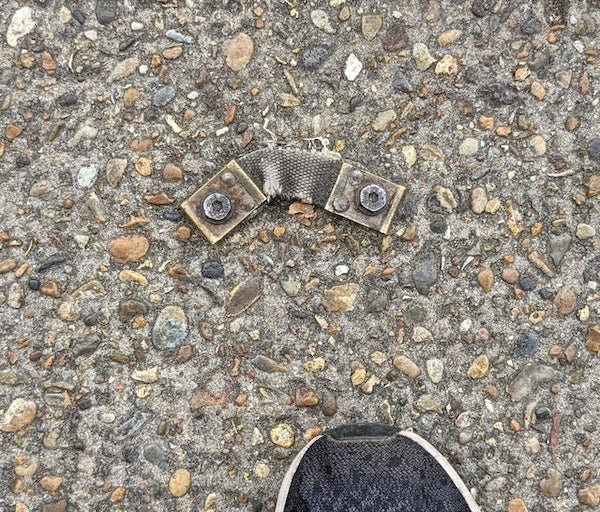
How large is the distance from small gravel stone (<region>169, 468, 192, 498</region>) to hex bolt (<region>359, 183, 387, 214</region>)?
0.90m

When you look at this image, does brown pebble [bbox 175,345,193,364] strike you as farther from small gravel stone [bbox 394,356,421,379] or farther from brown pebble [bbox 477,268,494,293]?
brown pebble [bbox 477,268,494,293]

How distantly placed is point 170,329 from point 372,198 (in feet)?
2.24

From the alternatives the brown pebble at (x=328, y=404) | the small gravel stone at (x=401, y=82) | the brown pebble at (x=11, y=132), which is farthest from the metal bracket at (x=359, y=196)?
the brown pebble at (x=11, y=132)

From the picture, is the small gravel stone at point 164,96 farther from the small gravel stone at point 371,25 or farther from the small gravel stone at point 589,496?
the small gravel stone at point 589,496

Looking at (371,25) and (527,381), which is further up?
(371,25)

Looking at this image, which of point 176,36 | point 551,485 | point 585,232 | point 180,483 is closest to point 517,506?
point 551,485

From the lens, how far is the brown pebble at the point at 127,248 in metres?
1.86

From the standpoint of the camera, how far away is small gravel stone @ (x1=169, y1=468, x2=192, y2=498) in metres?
1.84

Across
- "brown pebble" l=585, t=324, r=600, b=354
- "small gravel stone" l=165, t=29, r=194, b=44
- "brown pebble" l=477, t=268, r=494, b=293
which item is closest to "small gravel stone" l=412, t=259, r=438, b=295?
"brown pebble" l=477, t=268, r=494, b=293

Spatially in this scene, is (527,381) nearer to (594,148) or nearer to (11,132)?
(594,148)

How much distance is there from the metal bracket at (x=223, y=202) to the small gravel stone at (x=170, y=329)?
0.23m

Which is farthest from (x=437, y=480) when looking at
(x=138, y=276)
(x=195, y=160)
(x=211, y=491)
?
(x=195, y=160)

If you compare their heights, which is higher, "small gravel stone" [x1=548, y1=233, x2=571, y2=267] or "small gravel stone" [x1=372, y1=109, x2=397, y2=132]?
"small gravel stone" [x1=372, y1=109, x2=397, y2=132]

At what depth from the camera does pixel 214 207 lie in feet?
6.15
